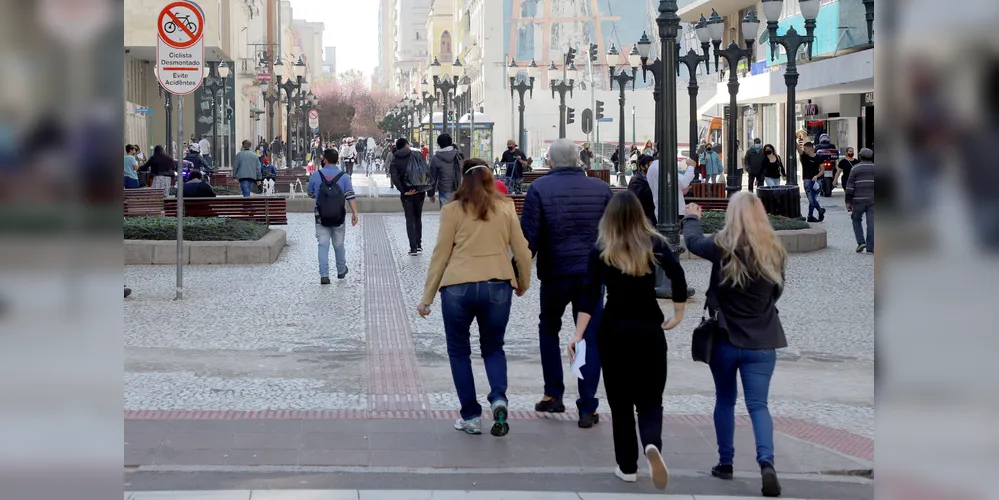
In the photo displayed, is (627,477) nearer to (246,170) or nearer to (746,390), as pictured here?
(746,390)

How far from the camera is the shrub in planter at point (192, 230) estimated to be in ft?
58.4

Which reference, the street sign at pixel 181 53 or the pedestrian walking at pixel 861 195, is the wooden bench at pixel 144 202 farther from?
the pedestrian walking at pixel 861 195

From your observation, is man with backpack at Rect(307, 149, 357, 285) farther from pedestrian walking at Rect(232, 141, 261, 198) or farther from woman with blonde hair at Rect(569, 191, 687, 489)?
pedestrian walking at Rect(232, 141, 261, 198)

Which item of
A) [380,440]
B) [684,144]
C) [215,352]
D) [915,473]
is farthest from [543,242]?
[684,144]

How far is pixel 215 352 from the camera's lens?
10164 millimetres

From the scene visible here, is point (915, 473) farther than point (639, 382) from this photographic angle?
No

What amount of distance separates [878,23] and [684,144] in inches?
2840

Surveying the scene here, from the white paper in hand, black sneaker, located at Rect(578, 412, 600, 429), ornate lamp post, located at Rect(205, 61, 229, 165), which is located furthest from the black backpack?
ornate lamp post, located at Rect(205, 61, 229, 165)

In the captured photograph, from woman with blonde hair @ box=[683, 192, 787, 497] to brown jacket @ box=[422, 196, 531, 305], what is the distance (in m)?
1.47

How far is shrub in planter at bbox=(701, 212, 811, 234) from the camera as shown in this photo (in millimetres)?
18688

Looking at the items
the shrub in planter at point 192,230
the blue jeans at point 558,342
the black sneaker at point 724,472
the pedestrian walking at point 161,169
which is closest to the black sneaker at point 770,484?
the black sneaker at point 724,472

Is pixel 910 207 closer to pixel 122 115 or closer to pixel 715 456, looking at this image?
pixel 122 115

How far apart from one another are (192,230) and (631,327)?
517 inches

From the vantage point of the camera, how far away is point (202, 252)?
17328 millimetres
